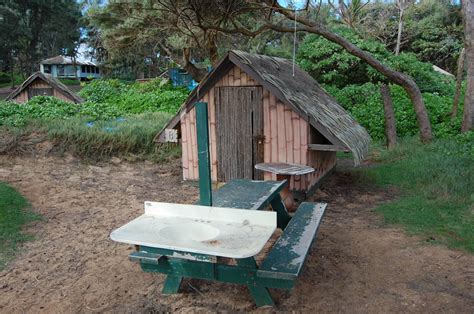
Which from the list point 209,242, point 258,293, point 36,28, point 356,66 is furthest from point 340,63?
point 36,28

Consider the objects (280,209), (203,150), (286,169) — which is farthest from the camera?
(286,169)

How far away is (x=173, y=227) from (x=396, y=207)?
4.89 metres

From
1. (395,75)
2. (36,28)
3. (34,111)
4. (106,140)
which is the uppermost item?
(36,28)

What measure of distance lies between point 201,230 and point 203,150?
0.70m

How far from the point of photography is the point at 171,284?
4246 millimetres

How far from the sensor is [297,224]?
15.5 ft

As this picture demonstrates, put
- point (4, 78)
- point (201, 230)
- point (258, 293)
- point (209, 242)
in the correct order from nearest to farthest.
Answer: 1. point (209, 242)
2. point (201, 230)
3. point (258, 293)
4. point (4, 78)

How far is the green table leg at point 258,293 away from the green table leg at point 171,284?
2.57 ft

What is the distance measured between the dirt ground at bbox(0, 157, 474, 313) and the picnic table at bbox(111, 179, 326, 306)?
0.31m

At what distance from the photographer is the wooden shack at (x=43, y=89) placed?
19781mm

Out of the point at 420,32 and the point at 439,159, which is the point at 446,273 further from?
the point at 420,32

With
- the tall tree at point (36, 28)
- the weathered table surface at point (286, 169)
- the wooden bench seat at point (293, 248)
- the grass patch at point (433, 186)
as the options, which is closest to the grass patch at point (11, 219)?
the wooden bench seat at point (293, 248)

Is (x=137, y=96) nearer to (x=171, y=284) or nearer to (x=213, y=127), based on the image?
(x=213, y=127)

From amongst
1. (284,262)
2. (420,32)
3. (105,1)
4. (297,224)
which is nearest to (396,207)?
(297,224)
